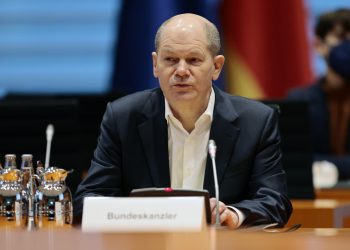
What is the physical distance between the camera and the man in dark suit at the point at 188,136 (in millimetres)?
3629

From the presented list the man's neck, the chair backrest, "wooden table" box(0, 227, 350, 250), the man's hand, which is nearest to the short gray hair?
the man's neck

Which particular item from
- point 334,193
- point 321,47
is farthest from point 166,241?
point 321,47

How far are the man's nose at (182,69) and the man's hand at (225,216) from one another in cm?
53

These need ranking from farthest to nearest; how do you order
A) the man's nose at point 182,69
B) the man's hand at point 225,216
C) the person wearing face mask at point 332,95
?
1. the person wearing face mask at point 332,95
2. the man's nose at point 182,69
3. the man's hand at point 225,216

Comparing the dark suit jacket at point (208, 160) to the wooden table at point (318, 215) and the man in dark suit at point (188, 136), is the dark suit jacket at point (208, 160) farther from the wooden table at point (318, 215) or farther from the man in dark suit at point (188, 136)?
the wooden table at point (318, 215)

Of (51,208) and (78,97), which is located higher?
(78,97)

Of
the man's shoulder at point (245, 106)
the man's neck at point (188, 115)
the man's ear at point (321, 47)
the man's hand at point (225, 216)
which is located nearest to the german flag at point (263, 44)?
the man's ear at point (321, 47)

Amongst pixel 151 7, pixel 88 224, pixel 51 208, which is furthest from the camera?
pixel 151 7

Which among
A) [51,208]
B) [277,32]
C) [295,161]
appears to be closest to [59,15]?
[277,32]

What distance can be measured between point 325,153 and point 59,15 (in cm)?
258

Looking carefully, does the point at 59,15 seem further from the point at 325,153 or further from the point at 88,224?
the point at 88,224

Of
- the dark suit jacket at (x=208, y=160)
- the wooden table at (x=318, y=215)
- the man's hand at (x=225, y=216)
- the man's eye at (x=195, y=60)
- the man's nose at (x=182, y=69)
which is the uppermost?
the man's eye at (x=195, y=60)

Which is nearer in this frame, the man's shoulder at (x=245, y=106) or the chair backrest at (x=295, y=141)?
the man's shoulder at (x=245, y=106)

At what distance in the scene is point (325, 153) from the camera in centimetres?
604
